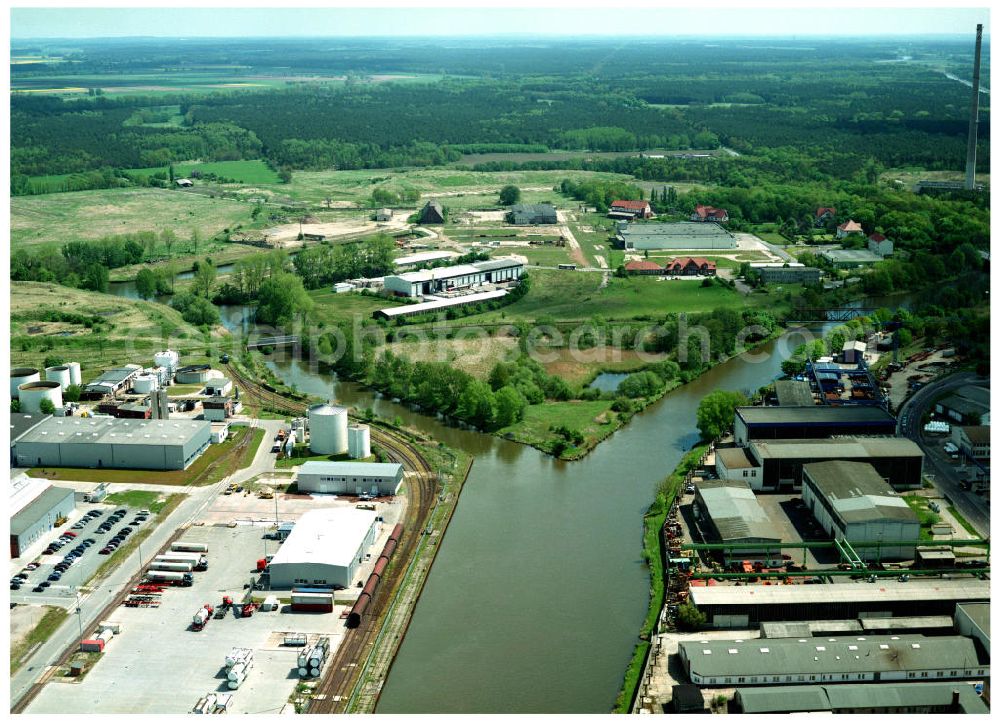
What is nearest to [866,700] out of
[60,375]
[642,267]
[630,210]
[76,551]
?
[76,551]

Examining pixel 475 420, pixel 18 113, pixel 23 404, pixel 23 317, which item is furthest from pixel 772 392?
pixel 18 113

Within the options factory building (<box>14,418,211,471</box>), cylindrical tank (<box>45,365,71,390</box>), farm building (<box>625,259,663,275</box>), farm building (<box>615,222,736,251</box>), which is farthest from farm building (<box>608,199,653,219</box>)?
factory building (<box>14,418,211,471</box>)

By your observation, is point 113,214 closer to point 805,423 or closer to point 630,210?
point 630,210

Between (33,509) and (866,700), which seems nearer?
(866,700)

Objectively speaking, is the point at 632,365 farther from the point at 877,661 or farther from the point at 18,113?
the point at 18,113

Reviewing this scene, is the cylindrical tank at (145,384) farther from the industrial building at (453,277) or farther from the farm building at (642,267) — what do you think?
the farm building at (642,267)

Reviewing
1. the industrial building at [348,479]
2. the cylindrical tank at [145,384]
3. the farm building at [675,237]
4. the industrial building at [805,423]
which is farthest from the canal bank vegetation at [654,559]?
the farm building at [675,237]
